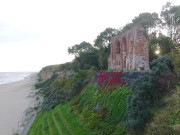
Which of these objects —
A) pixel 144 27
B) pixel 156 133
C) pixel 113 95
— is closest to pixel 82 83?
pixel 113 95

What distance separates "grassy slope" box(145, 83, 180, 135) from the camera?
6596 millimetres

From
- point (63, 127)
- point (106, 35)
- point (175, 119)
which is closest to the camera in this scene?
point (175, 119)

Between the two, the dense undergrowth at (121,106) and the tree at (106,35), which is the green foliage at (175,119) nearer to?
the dense undergrowth at (121,106)

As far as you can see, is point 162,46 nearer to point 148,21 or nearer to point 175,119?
point 148,21

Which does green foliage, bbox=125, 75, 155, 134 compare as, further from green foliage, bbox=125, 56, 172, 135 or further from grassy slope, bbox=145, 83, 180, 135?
grassy slope, bbox=145, 83, 180, 135

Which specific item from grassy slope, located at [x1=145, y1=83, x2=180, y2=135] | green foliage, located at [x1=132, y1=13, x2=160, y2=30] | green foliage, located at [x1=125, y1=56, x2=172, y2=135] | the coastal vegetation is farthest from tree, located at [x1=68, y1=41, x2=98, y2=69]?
grassy slope, located at [x1=145, y1=83, x2=180, y2=135]

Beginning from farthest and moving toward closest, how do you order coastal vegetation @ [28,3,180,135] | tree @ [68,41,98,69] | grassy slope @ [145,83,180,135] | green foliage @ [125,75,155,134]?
tree @ [68,41,98,69], green foliage @ [125,75,155,134], coastal vegetation @ [28,3,180,135], grassy slope @ [145,83,180,135]

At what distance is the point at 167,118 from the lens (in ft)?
24.0

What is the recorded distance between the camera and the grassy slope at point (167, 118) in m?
6.60

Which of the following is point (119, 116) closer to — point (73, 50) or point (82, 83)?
point (82, 83)

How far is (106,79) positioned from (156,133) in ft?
32.9

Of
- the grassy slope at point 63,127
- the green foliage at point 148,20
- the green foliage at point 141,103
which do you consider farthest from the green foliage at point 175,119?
the green foliage at point 148,20

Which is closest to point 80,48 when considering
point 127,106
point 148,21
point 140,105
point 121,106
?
point 148,21

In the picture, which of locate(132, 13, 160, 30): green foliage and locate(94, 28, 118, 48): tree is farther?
locate(94, 28, 118, 48): tree
